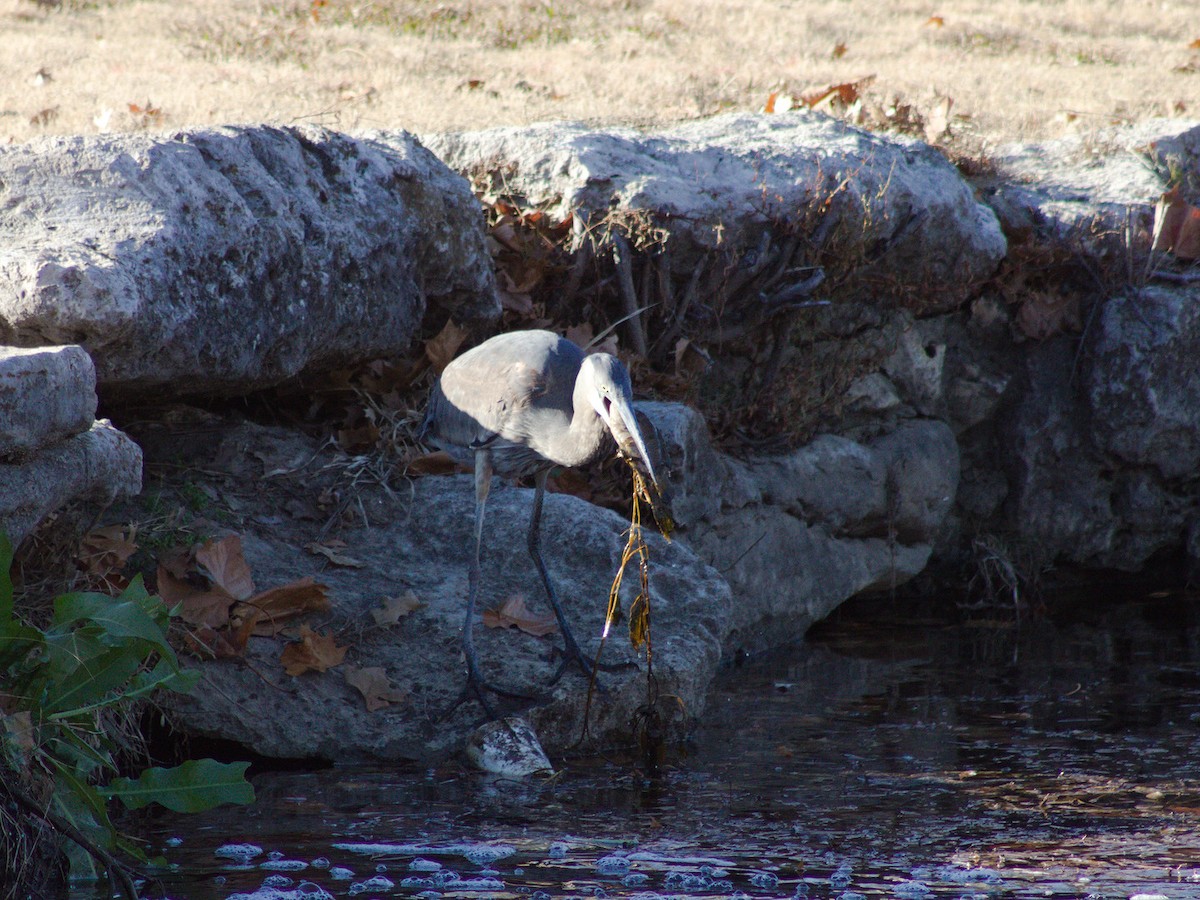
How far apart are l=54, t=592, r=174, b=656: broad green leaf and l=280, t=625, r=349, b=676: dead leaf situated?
40.2 inches

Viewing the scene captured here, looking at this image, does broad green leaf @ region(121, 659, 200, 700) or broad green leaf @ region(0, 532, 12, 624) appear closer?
broad green leaf @ region(0, 532, 12, 624)

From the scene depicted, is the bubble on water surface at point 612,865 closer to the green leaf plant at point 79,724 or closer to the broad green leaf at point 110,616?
the green leaf plant at point 79,724

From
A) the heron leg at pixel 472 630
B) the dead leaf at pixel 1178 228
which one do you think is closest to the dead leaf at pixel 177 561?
the heron leg at pixel 472 630

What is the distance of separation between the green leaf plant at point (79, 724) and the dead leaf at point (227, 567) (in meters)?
0.94

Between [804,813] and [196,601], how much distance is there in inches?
78.9

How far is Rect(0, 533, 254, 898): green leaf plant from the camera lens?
2895 millimetres

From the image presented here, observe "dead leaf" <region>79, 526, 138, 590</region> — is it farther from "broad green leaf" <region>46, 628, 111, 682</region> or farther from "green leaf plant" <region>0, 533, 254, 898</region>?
"broad green leaf" <region>46, 628, 111, 682</region>

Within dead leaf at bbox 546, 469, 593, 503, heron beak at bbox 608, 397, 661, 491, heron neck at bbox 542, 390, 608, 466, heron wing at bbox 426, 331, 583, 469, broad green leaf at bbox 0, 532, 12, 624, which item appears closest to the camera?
broad green leaf at bbox 0, 532, 12, 624

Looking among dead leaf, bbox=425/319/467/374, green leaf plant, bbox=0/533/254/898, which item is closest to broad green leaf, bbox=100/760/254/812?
green leaf plant, bbox=0/533/254/898

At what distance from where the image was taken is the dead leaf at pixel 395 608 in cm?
429

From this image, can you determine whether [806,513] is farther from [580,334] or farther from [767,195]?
[767,195]

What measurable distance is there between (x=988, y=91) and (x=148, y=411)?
6571 millimetres

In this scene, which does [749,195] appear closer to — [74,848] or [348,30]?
[74,848]

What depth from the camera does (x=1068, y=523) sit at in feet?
23.9
